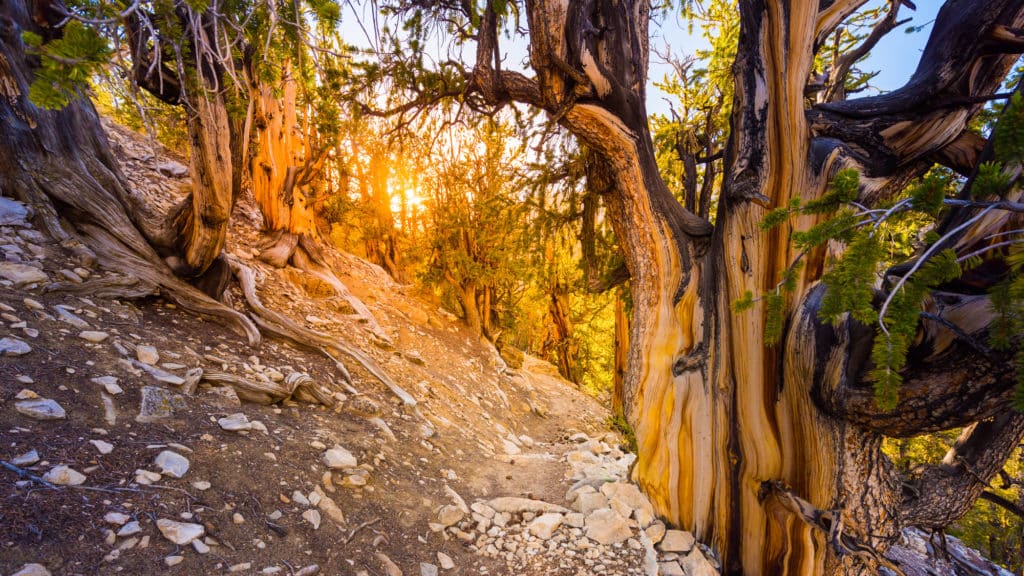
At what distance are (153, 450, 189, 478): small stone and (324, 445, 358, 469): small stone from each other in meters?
0.75

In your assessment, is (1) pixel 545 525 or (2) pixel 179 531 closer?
(2) pixel 179 531

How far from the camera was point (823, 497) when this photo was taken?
2.30 m

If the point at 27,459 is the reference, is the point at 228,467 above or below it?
below

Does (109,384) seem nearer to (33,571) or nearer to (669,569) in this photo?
(33,571)

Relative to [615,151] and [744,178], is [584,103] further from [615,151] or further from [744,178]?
[744,178]

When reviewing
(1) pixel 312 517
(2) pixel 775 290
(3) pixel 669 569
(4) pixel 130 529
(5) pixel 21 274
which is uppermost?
(2) pixel 775 290

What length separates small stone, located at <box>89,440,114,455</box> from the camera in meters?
1.83

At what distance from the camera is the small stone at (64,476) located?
1.62 m

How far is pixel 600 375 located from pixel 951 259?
11.2 meters

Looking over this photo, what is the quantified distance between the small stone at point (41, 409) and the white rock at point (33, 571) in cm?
86

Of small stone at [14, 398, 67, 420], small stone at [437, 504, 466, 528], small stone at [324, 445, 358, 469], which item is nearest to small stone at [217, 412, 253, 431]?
small stone at [324, 445, 358, 469]

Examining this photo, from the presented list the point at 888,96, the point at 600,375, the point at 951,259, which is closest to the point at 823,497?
the point at 951,259

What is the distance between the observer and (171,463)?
1929 mm

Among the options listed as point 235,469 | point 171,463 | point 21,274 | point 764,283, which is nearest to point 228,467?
point 235,469
